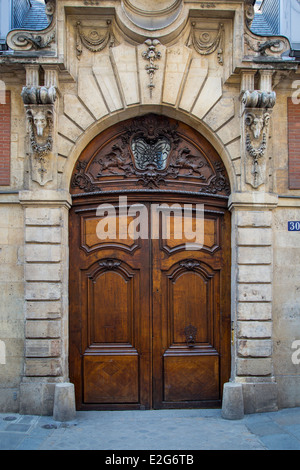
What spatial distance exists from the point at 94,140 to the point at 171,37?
1.81m

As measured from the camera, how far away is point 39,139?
22.3 feet

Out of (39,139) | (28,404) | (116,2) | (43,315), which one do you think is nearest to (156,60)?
(116,2)

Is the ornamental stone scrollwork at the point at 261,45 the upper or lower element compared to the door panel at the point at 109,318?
upper

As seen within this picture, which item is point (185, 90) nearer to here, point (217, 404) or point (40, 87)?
point (40, 87)

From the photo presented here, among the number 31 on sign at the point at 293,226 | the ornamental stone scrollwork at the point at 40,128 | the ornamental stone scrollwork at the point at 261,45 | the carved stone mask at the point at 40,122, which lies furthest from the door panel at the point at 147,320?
the ornamental stone scrollwork at the point at 261,45

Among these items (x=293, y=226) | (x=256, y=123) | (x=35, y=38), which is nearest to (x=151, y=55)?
(x=35, y=38)

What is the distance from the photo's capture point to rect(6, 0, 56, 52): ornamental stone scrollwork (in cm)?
677

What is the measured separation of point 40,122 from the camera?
6.71 meters

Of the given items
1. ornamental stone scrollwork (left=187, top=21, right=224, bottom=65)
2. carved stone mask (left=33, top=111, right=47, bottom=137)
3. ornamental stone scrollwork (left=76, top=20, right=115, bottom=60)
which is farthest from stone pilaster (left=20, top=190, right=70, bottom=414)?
ornamental stone scrollwork (left=187, top=21, right=224, bottom=65)

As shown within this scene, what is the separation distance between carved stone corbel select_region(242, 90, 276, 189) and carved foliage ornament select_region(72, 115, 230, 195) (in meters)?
0.48

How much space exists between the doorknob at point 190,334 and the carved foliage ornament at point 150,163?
198 centimetres

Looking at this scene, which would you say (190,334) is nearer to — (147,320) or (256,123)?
(147,320)

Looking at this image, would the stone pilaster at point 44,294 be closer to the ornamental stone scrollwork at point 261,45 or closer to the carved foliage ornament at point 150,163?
the carved foliage ornament at point 150,163

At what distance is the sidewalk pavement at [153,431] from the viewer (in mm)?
5555
